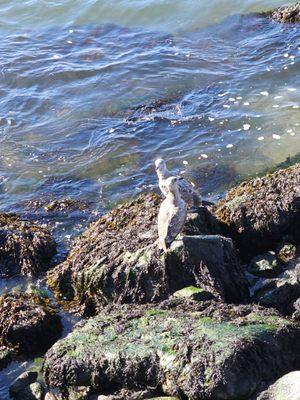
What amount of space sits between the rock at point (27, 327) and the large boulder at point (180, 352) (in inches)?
31.9

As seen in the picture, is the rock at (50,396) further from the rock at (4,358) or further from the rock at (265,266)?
the rock at (265,266)

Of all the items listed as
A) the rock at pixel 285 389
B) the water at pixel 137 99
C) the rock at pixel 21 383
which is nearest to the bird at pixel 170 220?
the rock at pixel 21 383

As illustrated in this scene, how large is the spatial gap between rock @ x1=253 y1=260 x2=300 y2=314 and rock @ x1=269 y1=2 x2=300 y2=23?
1075 cm

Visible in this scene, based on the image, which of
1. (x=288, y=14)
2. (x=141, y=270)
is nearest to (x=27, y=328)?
(x=141, y=270)

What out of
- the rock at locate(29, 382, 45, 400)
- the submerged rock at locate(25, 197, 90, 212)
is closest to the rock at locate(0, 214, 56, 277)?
the submerged rock at locate(25, 197, 90, 212)

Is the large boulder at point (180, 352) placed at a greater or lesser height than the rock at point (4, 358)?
greater

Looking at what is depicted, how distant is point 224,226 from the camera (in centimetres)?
912

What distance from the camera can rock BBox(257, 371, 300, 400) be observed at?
5.46 meters

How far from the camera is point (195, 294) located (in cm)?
736

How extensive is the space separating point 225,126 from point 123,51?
198 inches

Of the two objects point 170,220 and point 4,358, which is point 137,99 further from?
point 4,358

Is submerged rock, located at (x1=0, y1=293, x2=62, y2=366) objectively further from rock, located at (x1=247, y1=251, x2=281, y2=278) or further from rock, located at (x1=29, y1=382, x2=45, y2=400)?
rock, located at (x1=247, y1=251, x2=281, y2=278)

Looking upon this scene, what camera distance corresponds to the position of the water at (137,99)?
12281mm

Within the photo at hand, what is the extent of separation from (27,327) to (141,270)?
1.48m
